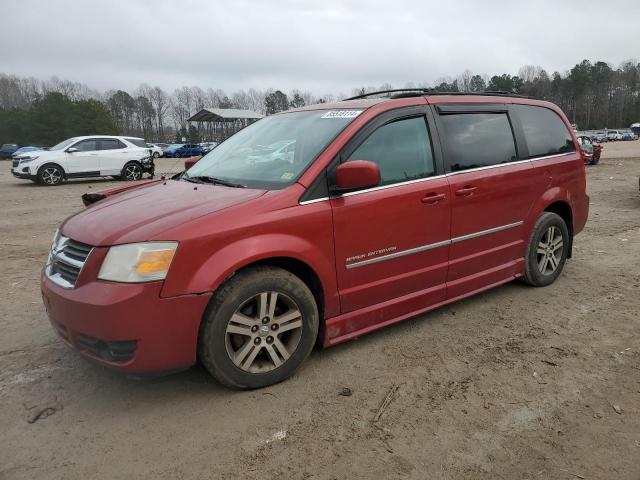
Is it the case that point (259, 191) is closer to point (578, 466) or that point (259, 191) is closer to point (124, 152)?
point (578, 466)

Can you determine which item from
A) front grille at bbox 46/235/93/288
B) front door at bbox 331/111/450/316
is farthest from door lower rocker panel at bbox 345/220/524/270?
front grille at bbox 46/235/93/288

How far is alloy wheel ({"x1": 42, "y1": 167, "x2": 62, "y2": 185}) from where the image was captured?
15992mm

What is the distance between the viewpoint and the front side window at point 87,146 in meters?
16.3

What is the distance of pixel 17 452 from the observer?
2471 millimetres

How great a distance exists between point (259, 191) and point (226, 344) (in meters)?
0.97

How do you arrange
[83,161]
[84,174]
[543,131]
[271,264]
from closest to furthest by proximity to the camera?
[271,264] → [543,131] → [83,161] → [84,174]

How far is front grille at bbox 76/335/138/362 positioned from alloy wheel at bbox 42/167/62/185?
15.5 m

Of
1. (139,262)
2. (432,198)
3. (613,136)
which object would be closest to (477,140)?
(432,198)

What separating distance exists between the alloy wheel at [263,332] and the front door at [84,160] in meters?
15.5

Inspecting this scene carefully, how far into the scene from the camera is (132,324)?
8.50ft

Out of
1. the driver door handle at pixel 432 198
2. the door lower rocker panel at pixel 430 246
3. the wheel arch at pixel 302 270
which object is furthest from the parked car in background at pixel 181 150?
the wheel arch at pixel 302 270

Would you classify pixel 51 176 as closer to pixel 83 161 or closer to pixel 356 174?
pixel 83 161

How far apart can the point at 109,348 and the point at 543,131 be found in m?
4.26

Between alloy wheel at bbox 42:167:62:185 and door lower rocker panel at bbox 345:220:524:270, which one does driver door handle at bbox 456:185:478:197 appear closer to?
door lower rocker panel at bbox 345:220:524:270
